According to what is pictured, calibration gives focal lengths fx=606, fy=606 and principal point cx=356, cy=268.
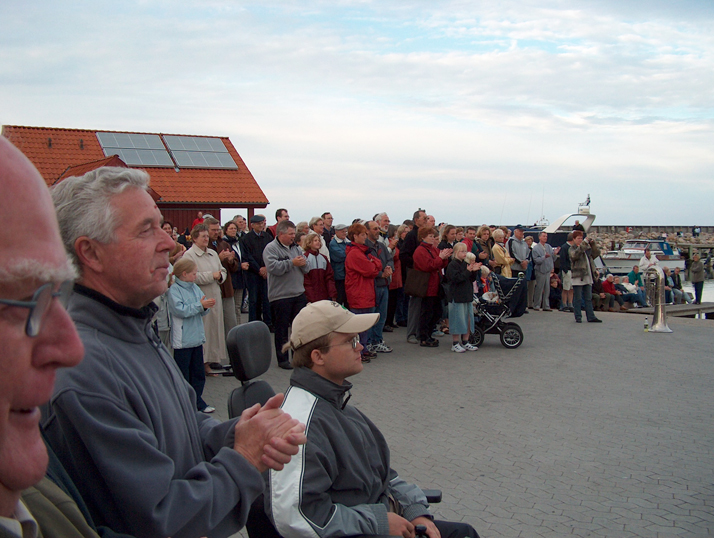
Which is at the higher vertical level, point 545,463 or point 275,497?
point 275,497

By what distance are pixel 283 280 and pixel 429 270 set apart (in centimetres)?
288

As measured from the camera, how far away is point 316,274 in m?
9.91

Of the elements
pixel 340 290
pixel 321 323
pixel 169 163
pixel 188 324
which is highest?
pixel 169 163

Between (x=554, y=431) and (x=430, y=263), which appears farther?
(x=430, y=263)

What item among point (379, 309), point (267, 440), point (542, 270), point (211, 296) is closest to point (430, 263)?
point (379, 309)

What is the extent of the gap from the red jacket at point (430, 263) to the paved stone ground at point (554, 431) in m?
1.12

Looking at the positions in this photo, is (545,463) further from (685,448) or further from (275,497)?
→ (275,497)

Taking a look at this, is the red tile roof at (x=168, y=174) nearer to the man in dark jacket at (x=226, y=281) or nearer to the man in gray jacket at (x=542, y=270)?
the man in gray jacket at (x=542, y=270)

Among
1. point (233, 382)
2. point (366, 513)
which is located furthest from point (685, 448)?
point (233, 382)

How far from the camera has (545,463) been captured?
17.8ft

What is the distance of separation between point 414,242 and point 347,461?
897cm

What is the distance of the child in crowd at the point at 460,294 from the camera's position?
10203 mm

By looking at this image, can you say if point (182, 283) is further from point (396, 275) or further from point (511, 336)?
point (511, 336)

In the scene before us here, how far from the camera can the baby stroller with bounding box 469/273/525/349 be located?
35.8ft
